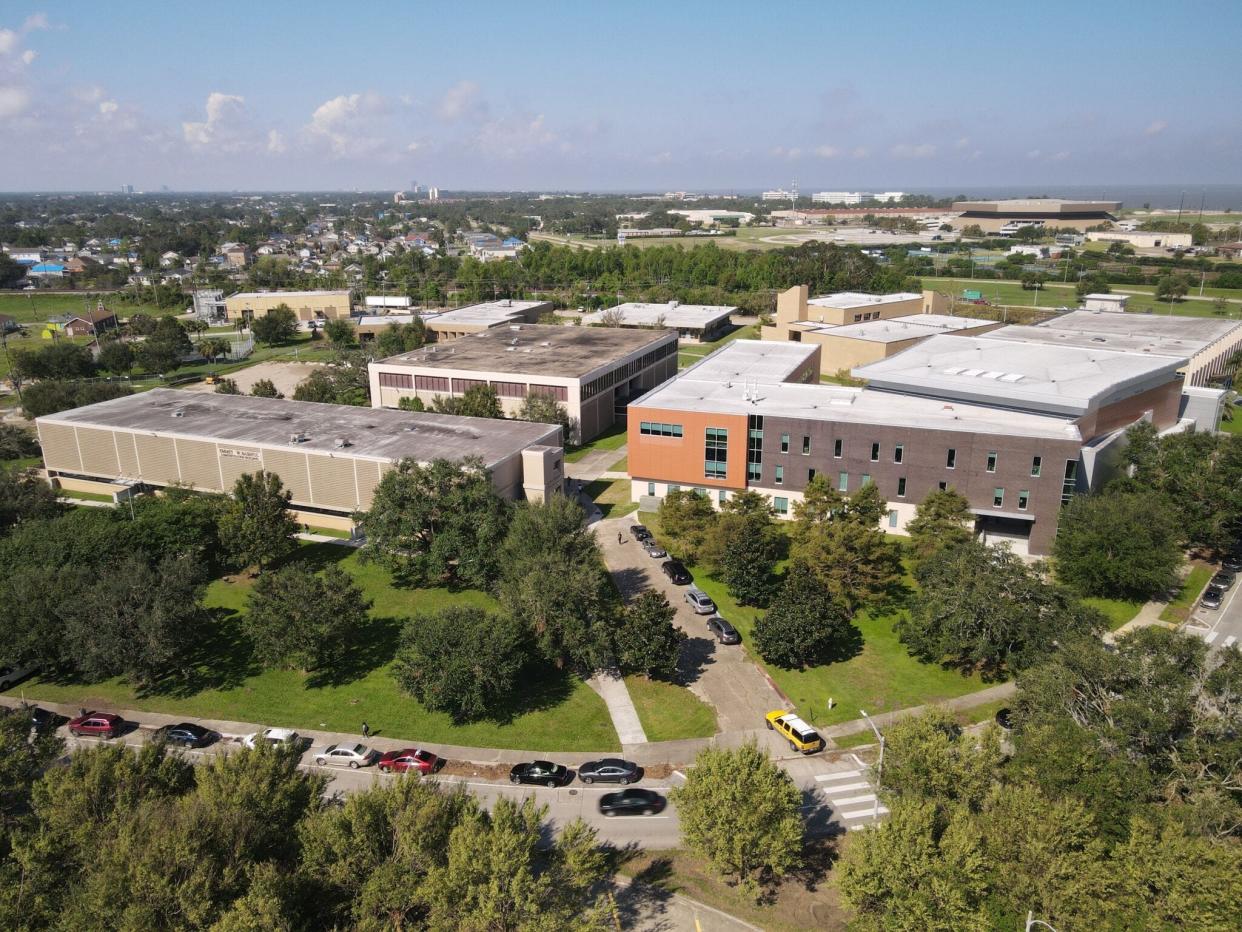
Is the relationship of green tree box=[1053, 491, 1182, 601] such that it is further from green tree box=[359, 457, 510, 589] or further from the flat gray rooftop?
the flat gray rooftop

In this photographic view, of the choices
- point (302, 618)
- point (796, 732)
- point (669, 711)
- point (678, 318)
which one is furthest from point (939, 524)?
point (678, 318)

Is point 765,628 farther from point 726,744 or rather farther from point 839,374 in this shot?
point 839,374

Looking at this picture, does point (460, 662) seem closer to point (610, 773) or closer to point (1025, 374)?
point (610, 773)

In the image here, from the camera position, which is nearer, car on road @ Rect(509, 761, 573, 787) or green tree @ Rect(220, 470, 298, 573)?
car on road @ Rect(509, 761, 573, 787)

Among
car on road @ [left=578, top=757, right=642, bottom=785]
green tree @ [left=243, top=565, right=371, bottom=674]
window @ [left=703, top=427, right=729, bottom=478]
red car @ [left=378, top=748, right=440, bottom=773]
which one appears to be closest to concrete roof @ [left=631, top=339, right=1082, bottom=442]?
window @ [left=703, top=427, right=729, bottom=478]

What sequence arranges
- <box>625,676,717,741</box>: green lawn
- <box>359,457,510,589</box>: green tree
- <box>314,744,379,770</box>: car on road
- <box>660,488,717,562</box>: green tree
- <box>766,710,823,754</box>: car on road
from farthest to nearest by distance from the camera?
1. <box>660,488,717,562</box>: green tree
2. <box>359,457,510,589</box>: green tree
3. <box>625,676,717,741</box>: green lawn
4. <box>766,710,823,754</box>: car on road
5. <box>314,744,379,770</box>: car on road

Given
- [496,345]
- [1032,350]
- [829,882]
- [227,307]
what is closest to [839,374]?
[1032,350]
